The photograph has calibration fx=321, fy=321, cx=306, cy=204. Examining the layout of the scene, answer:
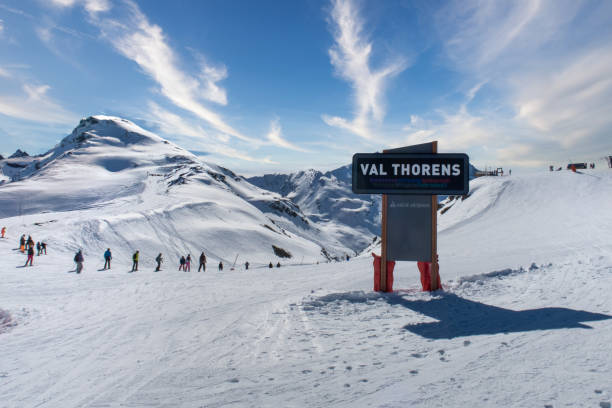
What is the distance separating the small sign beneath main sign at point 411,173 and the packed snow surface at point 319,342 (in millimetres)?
3483

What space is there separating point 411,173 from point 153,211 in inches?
2035

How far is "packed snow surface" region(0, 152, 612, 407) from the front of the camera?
4.55 meters

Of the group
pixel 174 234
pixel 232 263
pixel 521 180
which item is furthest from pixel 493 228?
pixel 174 234

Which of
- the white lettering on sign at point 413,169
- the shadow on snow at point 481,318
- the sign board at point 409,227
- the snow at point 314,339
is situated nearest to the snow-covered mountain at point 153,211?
the snow at point 314,339

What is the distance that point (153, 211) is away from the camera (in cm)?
5353

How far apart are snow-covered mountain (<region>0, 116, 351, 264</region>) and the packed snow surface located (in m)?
26.5

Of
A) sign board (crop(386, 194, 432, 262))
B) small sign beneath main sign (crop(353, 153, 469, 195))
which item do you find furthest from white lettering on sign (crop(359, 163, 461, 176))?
sign board (crop(386, 194, 432, 262))

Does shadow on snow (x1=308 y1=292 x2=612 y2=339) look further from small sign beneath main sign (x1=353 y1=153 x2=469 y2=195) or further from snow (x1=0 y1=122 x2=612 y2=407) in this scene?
small sign beneath main sign (x1=353 y1=153 x2=469 y2=195)

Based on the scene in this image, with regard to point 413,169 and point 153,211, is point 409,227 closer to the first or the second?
point 413,169

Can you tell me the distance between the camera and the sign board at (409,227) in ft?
36.3

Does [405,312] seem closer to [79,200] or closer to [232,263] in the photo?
[232,263]

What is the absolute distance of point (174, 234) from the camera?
47.2 metres

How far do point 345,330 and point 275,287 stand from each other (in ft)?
23.6

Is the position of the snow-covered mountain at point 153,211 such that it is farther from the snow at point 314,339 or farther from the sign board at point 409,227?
the sign board at point 409,227
